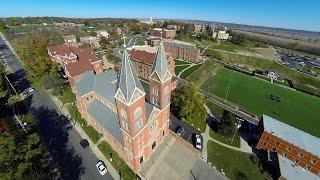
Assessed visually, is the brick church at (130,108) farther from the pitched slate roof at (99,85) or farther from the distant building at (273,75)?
the distant building at (273,75)

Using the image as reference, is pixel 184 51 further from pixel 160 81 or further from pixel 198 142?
pixel 160 81

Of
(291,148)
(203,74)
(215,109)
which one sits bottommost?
(215,109)

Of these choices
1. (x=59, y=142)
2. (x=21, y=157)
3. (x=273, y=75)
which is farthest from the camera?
(x=273, y=75)

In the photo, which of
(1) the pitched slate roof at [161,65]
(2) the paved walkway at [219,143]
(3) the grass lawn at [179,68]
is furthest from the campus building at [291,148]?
(3) the grass lawn at [179,68]

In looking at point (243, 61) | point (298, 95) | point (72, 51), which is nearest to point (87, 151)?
point (72, 51)

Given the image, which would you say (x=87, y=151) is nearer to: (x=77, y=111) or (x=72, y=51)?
(x=77, y=111)

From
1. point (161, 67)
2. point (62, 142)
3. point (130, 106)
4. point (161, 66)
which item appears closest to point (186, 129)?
point (161, 67)

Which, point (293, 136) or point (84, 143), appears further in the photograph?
point (84, 143)

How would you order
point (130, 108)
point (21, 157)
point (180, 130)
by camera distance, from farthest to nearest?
point (180, 130), point (21, 157), point (130, 108)
